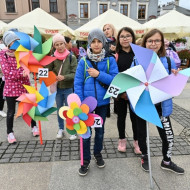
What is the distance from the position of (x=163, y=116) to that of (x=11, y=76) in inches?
90.9

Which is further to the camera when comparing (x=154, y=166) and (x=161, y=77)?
(x=154, y=166)

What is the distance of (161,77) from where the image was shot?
1.80 m

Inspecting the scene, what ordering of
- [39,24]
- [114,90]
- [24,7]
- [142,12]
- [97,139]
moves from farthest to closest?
[142,12] → [24,7] → [39,24] → [97,139] → [114,90]

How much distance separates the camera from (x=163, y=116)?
2090mm

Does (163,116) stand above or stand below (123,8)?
below

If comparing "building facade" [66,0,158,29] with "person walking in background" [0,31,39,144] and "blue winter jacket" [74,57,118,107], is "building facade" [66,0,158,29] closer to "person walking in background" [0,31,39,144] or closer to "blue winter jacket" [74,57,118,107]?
"person walking in background" [0,31,39,144]

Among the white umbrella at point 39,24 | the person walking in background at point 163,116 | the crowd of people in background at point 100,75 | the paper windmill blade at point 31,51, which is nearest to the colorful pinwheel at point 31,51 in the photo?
the paper windmill blade at point 31,51

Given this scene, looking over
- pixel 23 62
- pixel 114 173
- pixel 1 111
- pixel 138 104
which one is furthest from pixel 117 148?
pixel 1 111

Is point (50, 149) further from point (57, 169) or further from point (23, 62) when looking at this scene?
point (23, 62)

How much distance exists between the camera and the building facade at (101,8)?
2256cm

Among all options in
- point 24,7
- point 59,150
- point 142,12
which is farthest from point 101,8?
point 59,150

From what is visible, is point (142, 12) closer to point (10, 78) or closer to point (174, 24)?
point (174, 24)

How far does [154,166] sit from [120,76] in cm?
143

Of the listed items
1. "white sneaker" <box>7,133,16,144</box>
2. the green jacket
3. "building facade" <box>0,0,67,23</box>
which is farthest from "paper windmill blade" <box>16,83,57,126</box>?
"building facade" <box>0,0,67,23</box>
